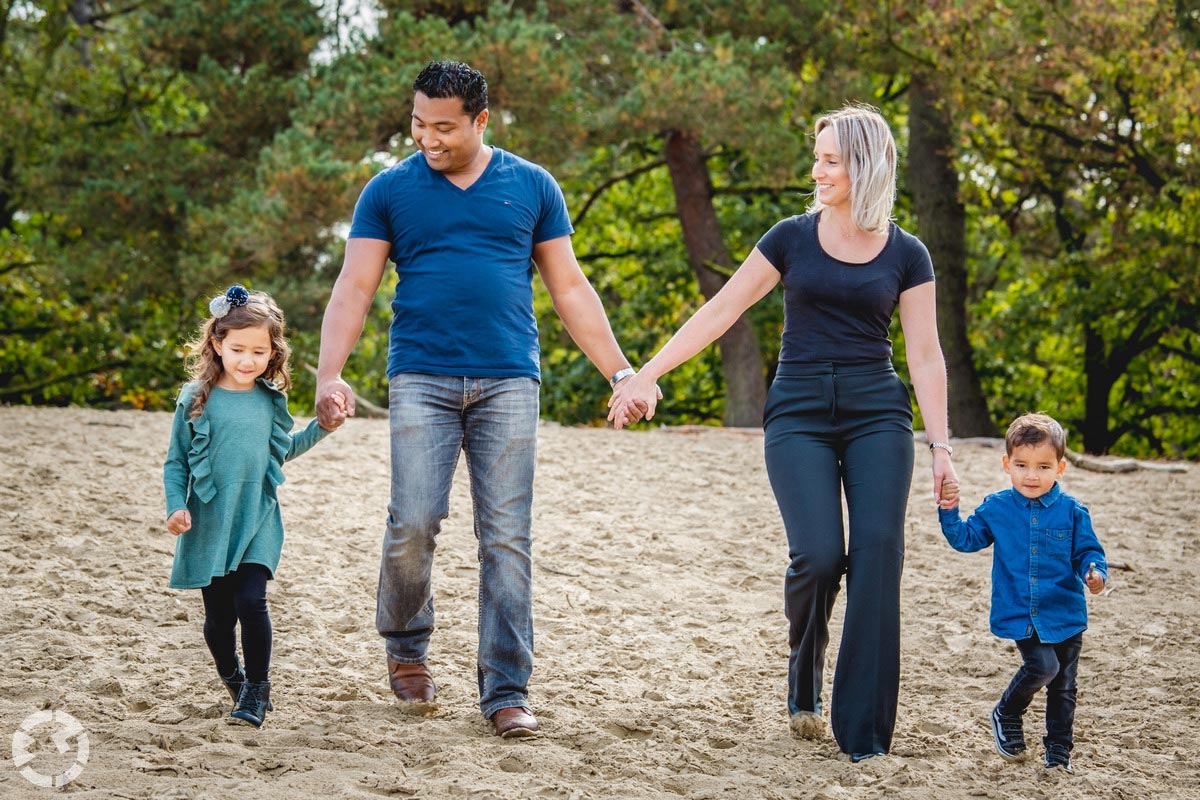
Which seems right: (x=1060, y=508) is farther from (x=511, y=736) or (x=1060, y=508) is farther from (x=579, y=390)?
(x=579, y=390)

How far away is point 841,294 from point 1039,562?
991 mm

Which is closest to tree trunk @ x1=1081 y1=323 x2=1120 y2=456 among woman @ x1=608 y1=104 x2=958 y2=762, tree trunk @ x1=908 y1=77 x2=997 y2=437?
tree trunk @ x1=908 y1=77 x2=997 y2=437

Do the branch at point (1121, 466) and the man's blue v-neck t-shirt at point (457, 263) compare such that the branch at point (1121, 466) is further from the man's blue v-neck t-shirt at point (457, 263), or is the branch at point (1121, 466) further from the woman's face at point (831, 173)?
the man's blue v-neck t-shirt at point (457, 263)

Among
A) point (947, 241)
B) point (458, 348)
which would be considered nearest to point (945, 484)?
point (458, 348)

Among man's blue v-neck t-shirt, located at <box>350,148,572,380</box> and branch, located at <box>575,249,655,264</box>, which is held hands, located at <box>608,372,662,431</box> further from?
branch, located at <box>575,249,655,264</box>

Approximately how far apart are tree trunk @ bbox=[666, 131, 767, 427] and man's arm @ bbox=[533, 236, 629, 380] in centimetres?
1006

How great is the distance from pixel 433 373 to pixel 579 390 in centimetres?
1302

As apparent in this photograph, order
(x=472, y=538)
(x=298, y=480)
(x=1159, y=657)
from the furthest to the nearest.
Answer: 1. (x=298, y=480)
2. (x=472, y=538)
3. (x=1159, y=657)

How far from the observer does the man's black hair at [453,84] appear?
12.7ft

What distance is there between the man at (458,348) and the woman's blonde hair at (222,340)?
179mm

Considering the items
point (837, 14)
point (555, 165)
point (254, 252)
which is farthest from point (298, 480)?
point (837, 14)

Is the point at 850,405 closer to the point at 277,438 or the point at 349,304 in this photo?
the point at 349,304

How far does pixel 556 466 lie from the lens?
9406mm

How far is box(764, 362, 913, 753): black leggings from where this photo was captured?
3.78 meters
